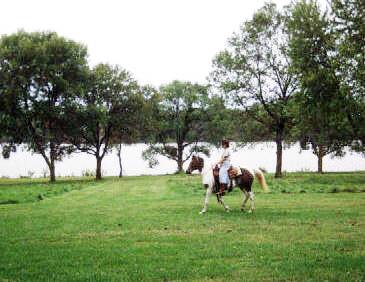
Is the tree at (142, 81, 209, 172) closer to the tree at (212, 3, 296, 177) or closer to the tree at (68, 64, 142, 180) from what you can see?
the tree at (68, 64, 142, 180)

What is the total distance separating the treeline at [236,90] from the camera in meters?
39.3

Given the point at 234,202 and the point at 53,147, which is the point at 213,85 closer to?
the point at 53,147

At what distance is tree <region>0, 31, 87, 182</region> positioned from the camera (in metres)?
50.6

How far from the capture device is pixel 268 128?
54.0 metres

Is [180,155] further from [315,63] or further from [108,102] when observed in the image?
[315,63]

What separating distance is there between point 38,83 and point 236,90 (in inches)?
845

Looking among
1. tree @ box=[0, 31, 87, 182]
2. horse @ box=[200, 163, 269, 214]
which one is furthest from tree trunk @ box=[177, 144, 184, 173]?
horse @ box=[200, 163, 269, 214]

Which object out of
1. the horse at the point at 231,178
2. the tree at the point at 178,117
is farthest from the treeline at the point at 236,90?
the horse at the point at 231,178

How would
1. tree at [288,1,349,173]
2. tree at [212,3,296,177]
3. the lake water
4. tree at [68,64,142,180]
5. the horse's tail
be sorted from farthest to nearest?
1. the lake water
2. tree at [68,64,142,180]
3. tree at [212,3,296,177]
4. tree at [288,1,349,173]
5. the horse's tail

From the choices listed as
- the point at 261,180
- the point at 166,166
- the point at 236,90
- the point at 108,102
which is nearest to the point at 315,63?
the point at 236,90

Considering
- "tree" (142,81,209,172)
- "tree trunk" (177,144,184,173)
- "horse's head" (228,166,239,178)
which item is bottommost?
"horse's head" (228,166,239,178)

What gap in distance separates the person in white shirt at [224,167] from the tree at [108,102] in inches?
1459

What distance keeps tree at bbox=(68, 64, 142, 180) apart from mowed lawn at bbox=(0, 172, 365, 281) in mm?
35770

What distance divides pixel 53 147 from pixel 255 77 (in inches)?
943
